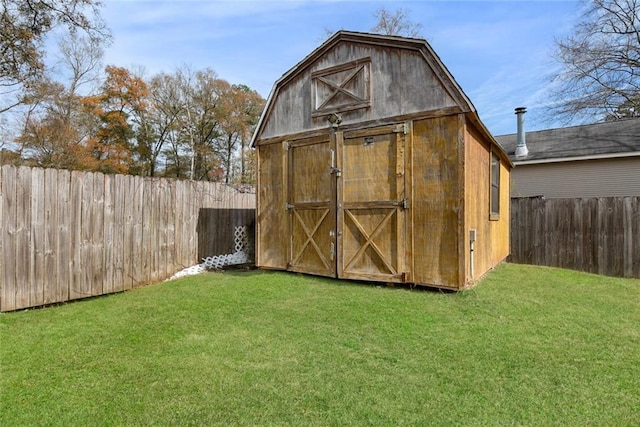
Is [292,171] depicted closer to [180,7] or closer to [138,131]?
[180,7]

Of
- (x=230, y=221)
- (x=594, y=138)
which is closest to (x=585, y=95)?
(x=594, y=138)

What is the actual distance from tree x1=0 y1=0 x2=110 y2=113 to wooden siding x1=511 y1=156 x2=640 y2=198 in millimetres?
14314

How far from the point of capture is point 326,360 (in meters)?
3.23

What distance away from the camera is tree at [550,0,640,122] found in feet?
51.6

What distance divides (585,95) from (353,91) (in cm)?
1684

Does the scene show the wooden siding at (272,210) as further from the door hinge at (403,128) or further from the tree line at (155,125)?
the tree line at (155,125)

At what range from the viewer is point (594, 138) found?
12.5 metres

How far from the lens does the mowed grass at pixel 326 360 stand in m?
2.43

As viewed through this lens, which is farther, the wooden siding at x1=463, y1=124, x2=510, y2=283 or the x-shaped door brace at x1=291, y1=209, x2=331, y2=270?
the x-shaped door brace at x1=291, y1=209, x2=331, y2=270

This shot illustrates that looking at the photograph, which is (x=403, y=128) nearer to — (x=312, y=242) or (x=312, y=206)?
(x=312, y=206)

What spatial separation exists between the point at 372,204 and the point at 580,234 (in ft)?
18.6

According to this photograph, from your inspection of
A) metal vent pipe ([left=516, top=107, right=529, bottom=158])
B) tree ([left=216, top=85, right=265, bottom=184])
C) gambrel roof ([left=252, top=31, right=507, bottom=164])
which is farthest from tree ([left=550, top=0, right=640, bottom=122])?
tree ([left=216, top=85, right=265, bottom=184])

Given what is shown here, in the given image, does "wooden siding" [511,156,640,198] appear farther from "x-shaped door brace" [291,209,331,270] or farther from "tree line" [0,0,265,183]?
"tree line" [0,0,265,183]

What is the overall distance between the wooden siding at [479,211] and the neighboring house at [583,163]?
582 centimetres
